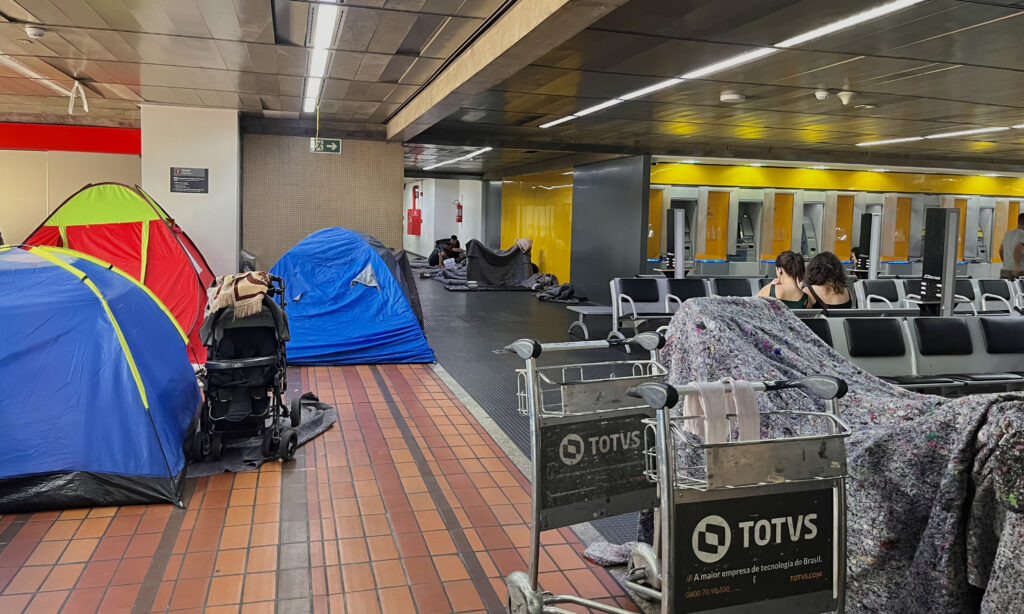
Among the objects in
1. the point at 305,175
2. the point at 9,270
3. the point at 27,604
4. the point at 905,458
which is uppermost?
the point at 305,175

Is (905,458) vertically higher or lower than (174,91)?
lower

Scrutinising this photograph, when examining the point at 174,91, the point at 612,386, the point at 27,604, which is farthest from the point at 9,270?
the point at 174,91

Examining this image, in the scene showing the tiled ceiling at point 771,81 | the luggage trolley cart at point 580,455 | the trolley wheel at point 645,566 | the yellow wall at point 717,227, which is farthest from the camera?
the yellow wall at point 717,227

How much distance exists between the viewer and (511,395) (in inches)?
250

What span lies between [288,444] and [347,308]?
3.33 meters

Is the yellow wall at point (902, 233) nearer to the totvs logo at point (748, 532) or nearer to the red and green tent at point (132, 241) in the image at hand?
the red and green tent at point (132, 241)

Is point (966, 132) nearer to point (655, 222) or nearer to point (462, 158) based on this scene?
point (655, 222)

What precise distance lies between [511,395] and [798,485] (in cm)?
446

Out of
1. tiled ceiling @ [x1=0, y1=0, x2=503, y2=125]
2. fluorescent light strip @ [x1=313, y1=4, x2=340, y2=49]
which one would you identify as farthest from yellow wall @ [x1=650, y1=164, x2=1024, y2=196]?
fluorescent light strip @ [x1=313, y1=4, x2=340, y2=49]

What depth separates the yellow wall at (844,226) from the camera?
49.8 ft

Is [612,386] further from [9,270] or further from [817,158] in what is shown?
[817,158]

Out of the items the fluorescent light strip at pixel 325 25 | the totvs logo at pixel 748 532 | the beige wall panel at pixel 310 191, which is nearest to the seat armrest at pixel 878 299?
the fluorescent light strip at pixel 325 25

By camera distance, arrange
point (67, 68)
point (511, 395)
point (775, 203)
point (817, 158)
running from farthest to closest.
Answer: point (775, 203) < point (817, 158) < point (67, 68) < point (511, 395)

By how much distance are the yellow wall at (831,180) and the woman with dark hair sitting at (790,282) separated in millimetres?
8236
